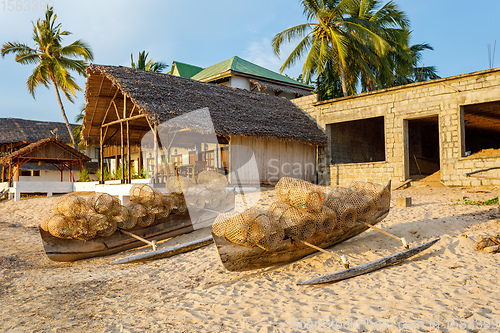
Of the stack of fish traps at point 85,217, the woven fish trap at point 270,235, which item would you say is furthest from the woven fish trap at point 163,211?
the woven fish trap at point 270,235

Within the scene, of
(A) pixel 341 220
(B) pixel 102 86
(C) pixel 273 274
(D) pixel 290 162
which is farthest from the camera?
(D) pixel 290 162

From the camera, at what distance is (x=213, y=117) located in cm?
1194

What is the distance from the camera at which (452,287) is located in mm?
4289

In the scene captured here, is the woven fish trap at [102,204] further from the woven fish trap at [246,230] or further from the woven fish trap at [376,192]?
the woven fish trap at [376,192]

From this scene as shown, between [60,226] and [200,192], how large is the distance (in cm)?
320

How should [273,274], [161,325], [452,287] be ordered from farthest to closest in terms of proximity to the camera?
[273,274] → [452,287] → [161,325]

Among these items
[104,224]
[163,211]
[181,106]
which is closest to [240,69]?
[181,106]

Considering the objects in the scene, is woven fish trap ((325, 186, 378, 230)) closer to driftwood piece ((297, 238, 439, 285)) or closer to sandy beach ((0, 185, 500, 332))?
sandy beach ((0, 185, 500, 332))

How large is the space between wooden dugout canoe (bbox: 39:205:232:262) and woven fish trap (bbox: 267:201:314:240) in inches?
141

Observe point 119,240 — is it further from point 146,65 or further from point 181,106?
point 146,65

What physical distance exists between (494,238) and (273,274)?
3.54 metres

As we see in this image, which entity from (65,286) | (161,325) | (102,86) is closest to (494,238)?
(161,325)

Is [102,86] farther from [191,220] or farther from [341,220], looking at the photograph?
[341,220]

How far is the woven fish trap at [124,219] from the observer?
735 cm
